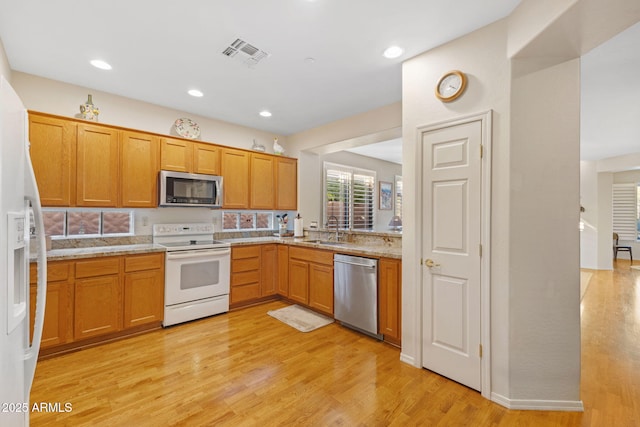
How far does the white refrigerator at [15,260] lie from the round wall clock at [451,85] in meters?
2.51

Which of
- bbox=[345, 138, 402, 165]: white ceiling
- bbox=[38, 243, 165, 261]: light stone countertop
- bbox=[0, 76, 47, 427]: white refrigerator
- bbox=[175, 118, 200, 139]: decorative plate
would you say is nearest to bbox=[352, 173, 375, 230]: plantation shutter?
bbox=[345, 138, 402, 165]: white ceiling

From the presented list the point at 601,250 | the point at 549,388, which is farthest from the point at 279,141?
the point at 601,250

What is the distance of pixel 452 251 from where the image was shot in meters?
2.24

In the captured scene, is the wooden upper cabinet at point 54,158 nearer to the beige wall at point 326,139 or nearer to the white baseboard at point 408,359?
the beige wall at point 326,139

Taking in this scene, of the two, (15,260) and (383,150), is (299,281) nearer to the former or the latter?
(15,260)

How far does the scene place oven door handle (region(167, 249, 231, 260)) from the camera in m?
3.26

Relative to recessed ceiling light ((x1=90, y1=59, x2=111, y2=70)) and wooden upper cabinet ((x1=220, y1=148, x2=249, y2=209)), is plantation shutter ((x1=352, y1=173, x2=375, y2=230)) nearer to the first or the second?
wooden upper cabinet ((x1=220, y1=148, x2=249, y2=209))

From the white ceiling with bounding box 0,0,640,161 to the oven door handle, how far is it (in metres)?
1.91

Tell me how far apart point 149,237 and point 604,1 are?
4.51 metres

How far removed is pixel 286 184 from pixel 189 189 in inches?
63.0

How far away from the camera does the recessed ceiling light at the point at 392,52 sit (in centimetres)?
238

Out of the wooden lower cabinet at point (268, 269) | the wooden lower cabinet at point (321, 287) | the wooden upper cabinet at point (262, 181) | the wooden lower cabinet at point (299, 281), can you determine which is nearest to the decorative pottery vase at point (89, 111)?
the wooden upper cabinet at point (262, 181)

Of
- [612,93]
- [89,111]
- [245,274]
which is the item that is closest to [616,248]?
[612,93]

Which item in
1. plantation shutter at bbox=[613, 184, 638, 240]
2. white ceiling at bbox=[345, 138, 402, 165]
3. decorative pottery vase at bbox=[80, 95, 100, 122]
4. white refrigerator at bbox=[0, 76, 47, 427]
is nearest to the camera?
white refrigerator at bbox=[0, 76, 47, 427]
